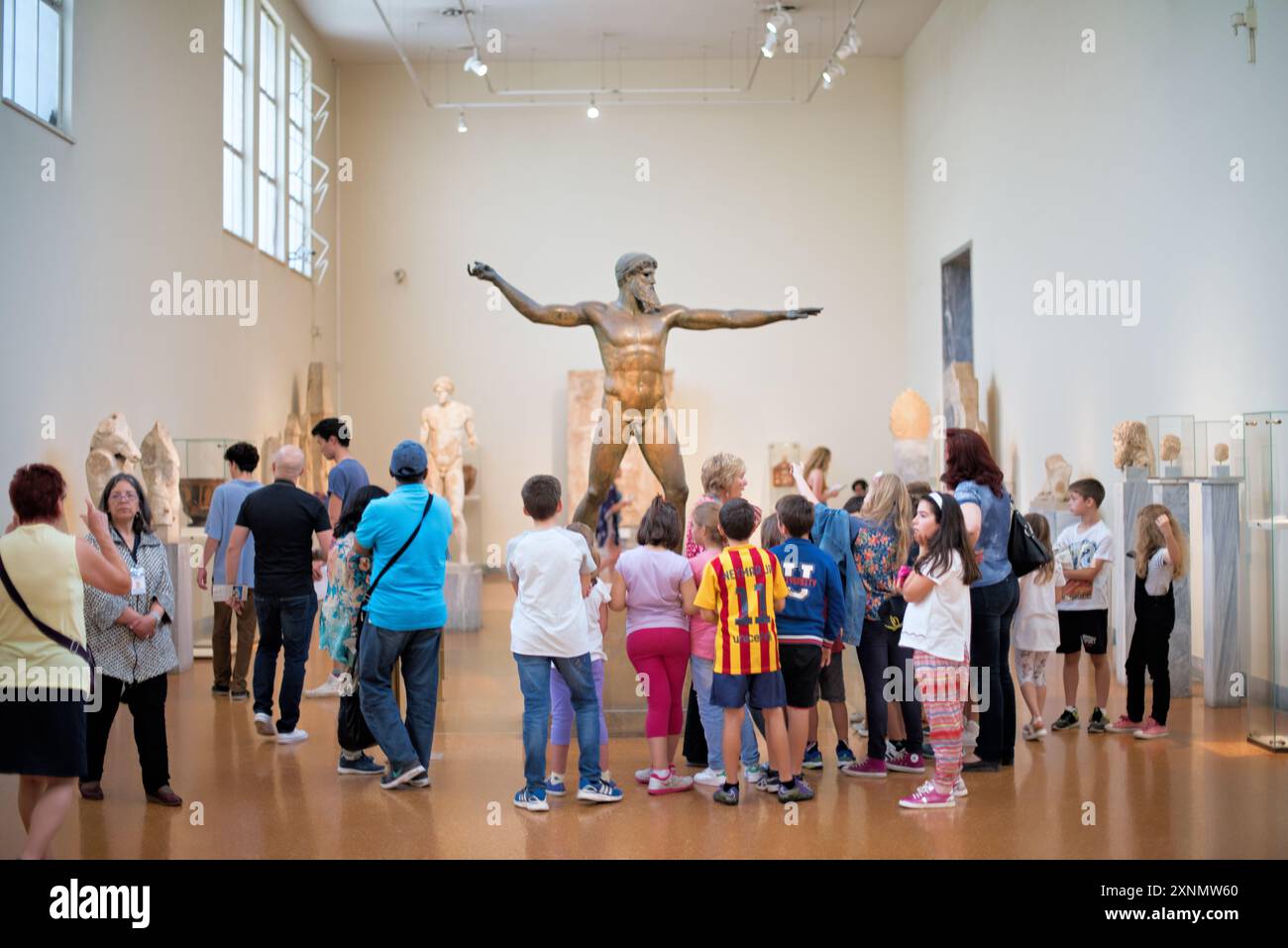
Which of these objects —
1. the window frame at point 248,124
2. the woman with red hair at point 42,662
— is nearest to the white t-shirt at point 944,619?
the woman with red hair at point 42,662

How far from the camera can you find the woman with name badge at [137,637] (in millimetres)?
5363

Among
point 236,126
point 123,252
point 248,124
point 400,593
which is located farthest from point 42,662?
point 248,124

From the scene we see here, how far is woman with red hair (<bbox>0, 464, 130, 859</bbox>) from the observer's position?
4395 mm

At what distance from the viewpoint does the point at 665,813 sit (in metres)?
5.46

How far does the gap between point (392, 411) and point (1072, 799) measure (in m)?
14.0

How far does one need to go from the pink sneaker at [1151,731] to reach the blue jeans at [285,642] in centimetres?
463

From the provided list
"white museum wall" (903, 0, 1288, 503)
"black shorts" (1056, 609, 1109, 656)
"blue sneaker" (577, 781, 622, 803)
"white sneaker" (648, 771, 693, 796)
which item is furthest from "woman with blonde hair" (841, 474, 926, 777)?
"white museum wall" (903, 0, 1288, 503)

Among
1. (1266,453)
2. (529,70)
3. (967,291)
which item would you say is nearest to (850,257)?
(967,291)

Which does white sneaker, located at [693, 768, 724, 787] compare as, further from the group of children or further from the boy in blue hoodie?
the boy in blue hoodie

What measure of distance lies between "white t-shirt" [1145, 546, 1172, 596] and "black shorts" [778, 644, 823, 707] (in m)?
2.49

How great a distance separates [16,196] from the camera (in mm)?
8453

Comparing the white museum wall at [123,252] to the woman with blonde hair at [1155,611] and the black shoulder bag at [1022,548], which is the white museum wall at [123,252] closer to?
the black shoulder bag at [1022,548]

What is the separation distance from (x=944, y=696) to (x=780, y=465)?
12334mm
